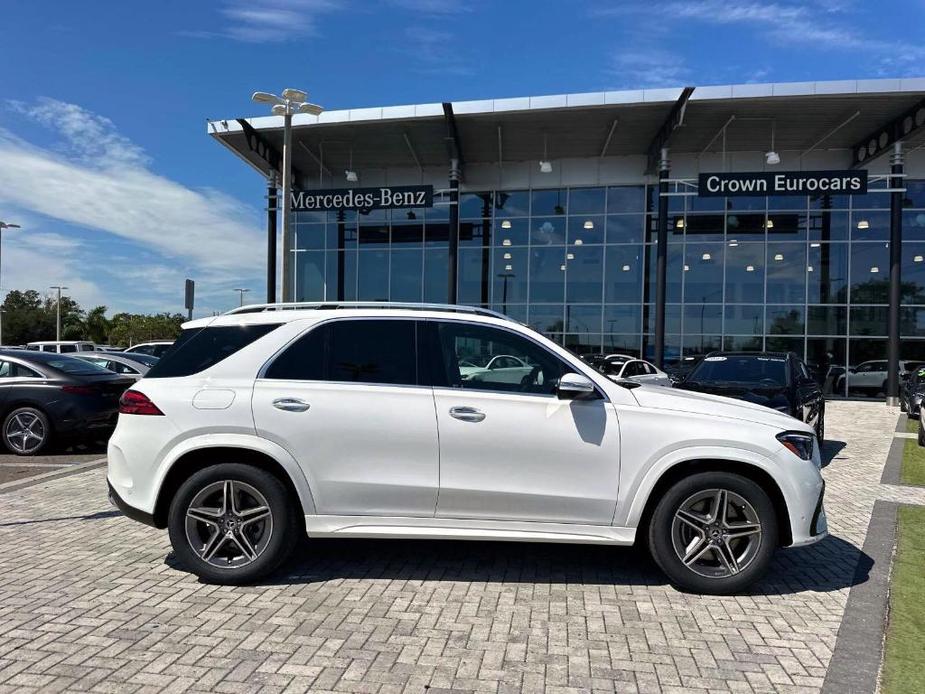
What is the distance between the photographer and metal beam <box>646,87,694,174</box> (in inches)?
751

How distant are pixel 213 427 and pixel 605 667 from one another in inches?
108

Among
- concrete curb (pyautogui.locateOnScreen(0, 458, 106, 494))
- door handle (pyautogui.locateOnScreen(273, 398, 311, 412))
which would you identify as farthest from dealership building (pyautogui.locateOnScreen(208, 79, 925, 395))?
door handle (pyautogui.locateOnScreen(273, 398, 311, 412))

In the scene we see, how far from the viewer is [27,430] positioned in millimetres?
9086

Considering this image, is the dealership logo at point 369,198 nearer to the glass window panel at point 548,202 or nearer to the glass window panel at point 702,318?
the glass window panel at point 548,202

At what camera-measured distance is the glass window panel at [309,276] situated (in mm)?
26984

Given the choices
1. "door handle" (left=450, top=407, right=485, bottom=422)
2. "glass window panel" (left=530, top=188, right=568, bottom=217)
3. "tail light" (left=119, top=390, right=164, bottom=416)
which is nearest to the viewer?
"door handle" (left=450, top=407, right=485, bottom=422)

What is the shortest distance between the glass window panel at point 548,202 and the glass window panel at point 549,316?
367 cm

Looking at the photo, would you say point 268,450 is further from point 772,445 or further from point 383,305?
point 772,445

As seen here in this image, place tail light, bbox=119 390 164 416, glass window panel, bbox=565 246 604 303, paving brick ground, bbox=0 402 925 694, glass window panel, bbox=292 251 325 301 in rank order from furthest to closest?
glass window panel, bbox=292 251 325 301, glass window panel, bbox=565 246 604 303, tail light, bbox=119 390 164 416, paving brick ground, bbox=0 402 925 694

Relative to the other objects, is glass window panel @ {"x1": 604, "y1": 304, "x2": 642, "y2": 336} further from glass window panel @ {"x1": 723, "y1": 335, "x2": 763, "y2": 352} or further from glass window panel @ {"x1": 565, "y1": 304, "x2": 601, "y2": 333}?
glass window panel @ {"x1": 723, "y1": 335, "x2": 763, "y2": 352}

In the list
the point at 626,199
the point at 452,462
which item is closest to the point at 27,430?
the point at 452,462

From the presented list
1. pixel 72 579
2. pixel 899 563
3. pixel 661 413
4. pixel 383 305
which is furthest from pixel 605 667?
pixel 72 579

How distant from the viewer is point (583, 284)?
24828 millimetres

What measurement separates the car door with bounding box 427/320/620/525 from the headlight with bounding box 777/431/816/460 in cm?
108
